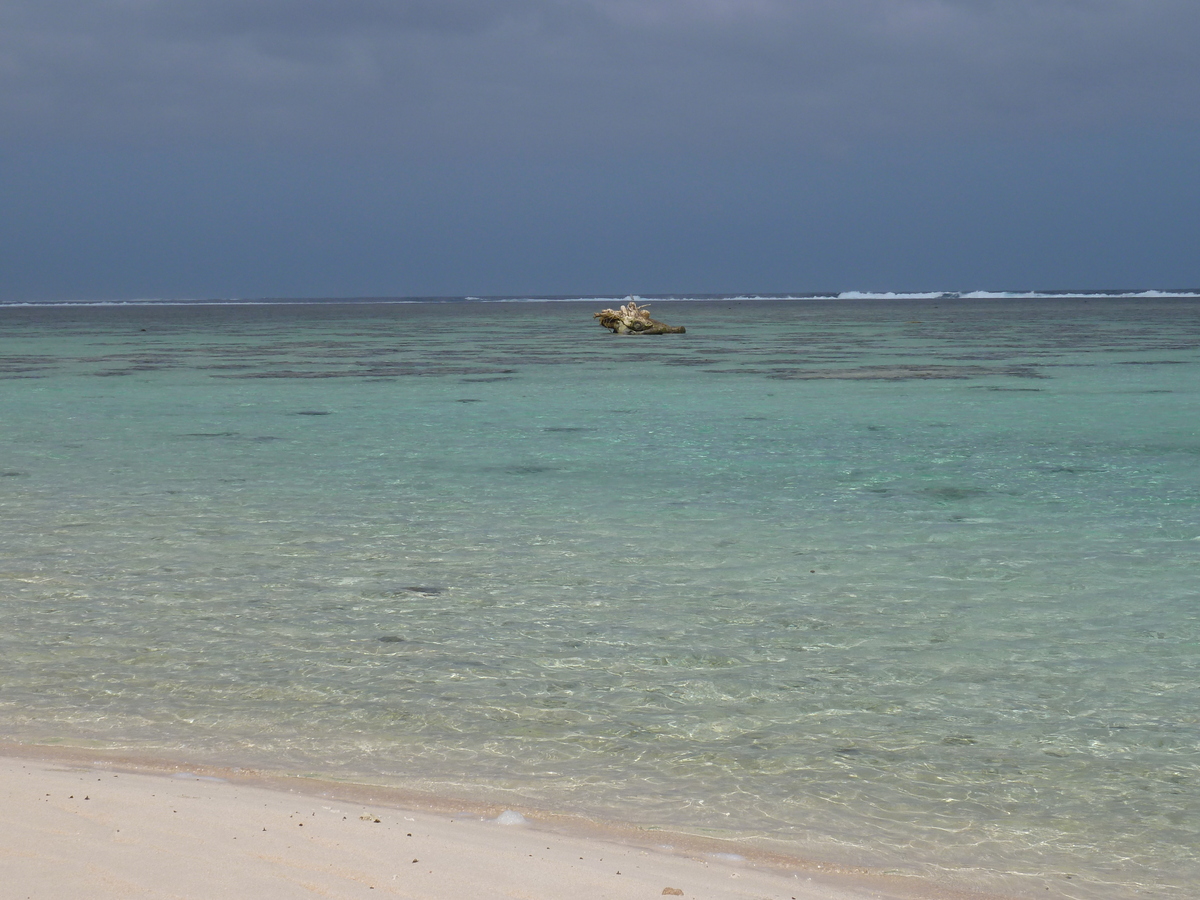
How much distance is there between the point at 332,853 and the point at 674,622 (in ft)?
11.4

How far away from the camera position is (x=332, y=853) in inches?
159

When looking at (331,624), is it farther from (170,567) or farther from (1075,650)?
(1075,650)

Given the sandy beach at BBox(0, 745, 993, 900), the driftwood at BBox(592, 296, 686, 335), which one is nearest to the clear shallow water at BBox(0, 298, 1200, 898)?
the sandy beach at BBox(0, 745, 993, 900)

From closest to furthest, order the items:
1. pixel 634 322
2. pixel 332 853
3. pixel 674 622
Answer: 1. pixel 332 853
2. pixel 674 622
3. pixel 634 322

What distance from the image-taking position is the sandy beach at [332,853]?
3795 millimetres

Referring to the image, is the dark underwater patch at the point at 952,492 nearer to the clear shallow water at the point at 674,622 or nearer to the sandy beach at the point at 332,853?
the clear shallow water at the point at 674,622

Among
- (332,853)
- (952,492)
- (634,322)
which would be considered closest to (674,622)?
(332,853)

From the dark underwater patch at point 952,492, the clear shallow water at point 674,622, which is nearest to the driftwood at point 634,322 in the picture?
the clear shallow water at point 674,622

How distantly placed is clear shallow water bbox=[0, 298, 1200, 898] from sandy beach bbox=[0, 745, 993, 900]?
28 cm

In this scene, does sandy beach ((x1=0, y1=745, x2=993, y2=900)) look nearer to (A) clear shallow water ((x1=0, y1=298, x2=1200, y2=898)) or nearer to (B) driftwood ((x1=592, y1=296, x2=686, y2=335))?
(A) clear shallow water ((x1=0, y1=298, x2=1200, y2=898))

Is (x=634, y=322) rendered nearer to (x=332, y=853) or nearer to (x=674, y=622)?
(x=674, y=622)

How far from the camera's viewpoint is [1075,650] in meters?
6.70

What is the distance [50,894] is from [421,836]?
44.6 inches

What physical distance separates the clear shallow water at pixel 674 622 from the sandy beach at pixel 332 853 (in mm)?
277
